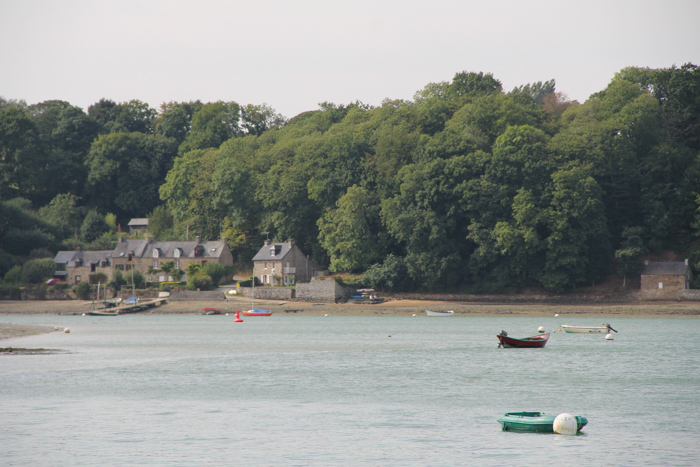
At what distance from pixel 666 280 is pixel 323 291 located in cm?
3049

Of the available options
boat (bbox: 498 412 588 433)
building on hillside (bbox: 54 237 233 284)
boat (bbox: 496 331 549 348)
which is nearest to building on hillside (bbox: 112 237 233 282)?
building on hillside (bbox: 54 237 233 284)

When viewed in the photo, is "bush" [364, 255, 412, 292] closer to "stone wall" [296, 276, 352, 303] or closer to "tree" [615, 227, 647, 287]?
"stone wall" [296, 276, 352, 303]

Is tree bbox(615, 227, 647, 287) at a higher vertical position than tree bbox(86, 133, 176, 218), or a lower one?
lower

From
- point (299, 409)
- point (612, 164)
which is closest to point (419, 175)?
point (612, 164)

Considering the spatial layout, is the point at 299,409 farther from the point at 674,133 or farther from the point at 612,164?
the point at 674,133

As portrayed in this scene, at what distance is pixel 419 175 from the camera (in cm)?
7494

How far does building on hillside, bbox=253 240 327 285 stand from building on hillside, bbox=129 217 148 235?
24746 mm

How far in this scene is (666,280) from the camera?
6806 centimetres

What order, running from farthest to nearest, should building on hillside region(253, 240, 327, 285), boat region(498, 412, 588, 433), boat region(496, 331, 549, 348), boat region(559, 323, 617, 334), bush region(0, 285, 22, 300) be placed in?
1. building on hillside region(253, 240, 327, 285)
2. bush region(0, 285, 22, 300)
3. boat region(559, 323, 617, 334)
4. boat region(496, 331, 549, 348)
5. boat region(498, 412, 588, 433)

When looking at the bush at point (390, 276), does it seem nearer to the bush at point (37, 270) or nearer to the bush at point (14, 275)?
the bush at point (37, 270)

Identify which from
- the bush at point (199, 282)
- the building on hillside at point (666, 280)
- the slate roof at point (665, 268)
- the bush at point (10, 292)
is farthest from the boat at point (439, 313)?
the bush at point (10, 292)

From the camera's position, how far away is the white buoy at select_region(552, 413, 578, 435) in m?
20.8

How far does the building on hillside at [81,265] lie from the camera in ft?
277

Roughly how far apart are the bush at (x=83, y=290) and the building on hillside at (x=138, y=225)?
20.8 meters
